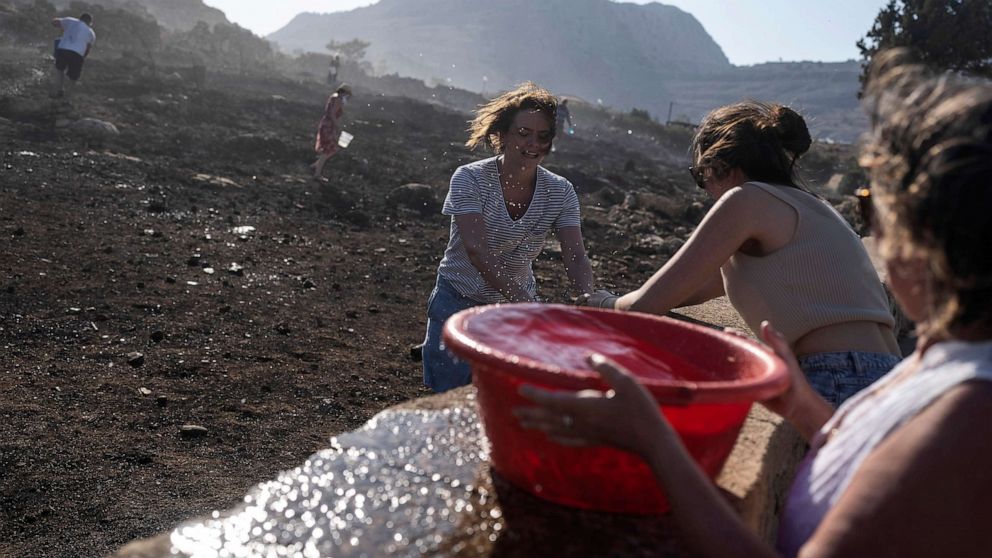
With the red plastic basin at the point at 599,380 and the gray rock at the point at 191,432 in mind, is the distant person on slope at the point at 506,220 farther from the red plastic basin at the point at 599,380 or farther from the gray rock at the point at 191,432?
the red plastic basin at the point at 599,380

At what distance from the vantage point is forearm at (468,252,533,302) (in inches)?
139

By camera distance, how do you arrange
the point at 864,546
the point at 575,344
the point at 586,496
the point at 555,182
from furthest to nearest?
the point at 555,182
the point at 575,344
the point at 586,496
the point at 864,546

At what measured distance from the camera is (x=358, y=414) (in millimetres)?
5289

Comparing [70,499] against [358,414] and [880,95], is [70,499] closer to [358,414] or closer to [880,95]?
[358,414]

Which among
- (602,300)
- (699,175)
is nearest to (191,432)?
(602,300)

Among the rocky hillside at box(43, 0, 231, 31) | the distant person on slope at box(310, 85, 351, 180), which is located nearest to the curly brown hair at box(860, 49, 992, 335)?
the distant person on slope at box(310, 85, 351, 180)

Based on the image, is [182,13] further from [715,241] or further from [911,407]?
[911,407]

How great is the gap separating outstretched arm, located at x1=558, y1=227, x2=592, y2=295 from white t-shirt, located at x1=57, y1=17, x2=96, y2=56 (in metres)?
13.6

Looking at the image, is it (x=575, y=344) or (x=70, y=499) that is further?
(x=70, y=499)

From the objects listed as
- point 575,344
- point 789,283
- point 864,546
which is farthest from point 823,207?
point 864,546

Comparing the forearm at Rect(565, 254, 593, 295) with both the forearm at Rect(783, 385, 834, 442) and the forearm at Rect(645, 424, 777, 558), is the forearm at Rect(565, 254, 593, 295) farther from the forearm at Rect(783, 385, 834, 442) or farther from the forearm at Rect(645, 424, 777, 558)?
the forearm at Rect(645, 424, 777, 558)

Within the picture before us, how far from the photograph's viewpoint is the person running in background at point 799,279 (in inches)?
99.4

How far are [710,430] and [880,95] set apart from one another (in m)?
0.59

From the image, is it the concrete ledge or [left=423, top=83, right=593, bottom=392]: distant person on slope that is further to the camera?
[left=423, top=83, right=593, bottom=392]: distant person on slope
